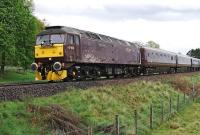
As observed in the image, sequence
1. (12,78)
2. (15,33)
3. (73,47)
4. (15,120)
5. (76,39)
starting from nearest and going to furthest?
(15,120)
(73,47)
(76,39)
(15,33)
(12,78)

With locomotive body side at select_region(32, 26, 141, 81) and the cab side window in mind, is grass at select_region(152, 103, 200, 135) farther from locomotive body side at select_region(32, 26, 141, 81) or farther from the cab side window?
the cab side window

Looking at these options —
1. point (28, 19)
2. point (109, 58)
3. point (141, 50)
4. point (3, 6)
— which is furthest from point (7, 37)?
point (109, 58)

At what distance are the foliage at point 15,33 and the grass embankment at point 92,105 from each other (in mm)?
25541

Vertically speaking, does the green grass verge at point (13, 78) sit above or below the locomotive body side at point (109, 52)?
below

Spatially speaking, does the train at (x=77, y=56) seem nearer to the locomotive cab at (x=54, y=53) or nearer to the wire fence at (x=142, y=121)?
the locomotive cab at (x=54, y=53)

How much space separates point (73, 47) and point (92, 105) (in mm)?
9985

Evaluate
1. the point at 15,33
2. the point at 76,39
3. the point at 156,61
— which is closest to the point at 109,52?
the point at 76,39

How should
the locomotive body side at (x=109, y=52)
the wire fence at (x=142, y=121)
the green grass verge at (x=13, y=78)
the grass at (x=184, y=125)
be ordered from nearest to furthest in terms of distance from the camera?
the wire fence at (x=142, y=121) < the grass at (x=184, y=125) < the locomotive body side at (x=109, y=52) < the green grass verge at (x=13, y=78)

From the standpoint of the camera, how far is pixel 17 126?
1532cm

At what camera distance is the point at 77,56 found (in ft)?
102

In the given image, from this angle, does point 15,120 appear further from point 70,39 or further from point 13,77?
point 13,77

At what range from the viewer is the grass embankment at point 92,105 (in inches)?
620

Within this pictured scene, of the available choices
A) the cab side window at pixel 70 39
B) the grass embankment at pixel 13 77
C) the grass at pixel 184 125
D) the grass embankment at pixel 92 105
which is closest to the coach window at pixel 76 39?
the cab side window at pixel 70 39

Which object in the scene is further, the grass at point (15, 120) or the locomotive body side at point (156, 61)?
the locomotive body side at point (156, 61)
